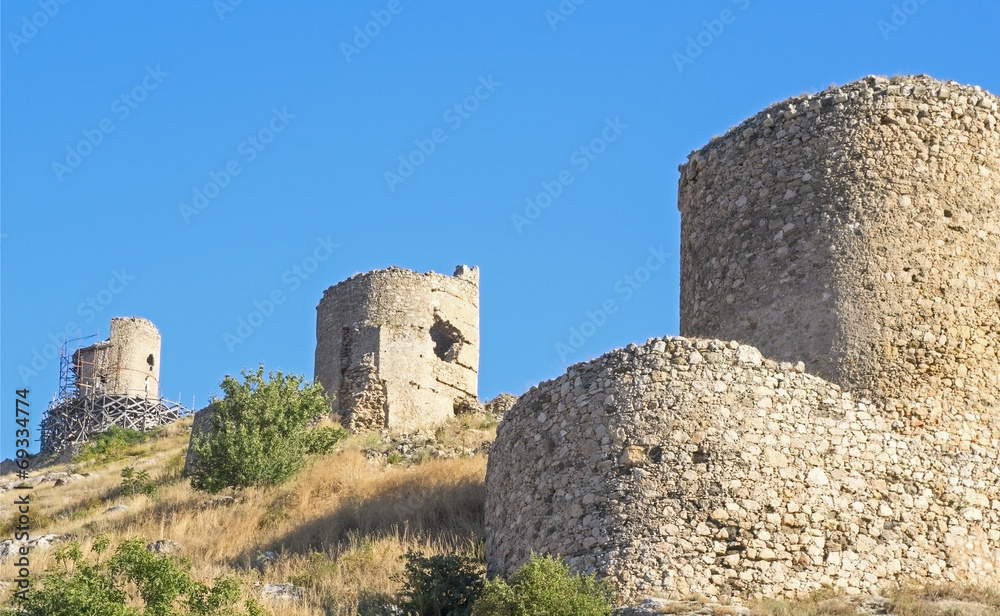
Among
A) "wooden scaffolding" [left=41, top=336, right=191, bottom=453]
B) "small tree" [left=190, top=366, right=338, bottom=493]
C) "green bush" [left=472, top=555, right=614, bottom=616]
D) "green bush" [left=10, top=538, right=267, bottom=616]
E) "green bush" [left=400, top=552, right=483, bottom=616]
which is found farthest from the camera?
"wooden scaffolding" [left=41, top=336, right=191, bottom=453]

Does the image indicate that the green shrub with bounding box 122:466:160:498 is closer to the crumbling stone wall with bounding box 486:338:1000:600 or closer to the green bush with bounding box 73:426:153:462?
the green bush with bounding box 73:426:153:462

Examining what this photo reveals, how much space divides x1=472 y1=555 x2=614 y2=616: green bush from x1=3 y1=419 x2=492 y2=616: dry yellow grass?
237 cm

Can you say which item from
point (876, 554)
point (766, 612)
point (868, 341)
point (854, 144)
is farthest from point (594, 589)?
point (854, 144)

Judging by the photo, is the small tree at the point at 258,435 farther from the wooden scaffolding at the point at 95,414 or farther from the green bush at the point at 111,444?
the wooden scaffolding at the point at 95,414

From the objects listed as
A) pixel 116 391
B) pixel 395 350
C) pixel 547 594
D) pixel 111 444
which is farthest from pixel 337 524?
pixel 116 391

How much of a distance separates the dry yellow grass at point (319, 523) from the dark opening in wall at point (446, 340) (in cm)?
483

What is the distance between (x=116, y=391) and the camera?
42.9 meters

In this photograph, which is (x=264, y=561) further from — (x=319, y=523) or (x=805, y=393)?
(x=805, y=393)

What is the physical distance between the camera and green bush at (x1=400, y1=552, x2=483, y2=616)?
14203 millimetres

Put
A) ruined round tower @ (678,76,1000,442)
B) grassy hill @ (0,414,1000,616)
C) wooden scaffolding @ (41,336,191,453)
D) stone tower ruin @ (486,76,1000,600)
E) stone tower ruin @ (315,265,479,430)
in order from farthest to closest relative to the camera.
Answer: wooden scaffolding @ (41,336,191,453), stone tower ruin @ (315,265,479,430), ruined round tower @ (678,76,1000,442), stone tower ruin @ (486,76,1000,600), grassy hill @ (0,414,1000,616)

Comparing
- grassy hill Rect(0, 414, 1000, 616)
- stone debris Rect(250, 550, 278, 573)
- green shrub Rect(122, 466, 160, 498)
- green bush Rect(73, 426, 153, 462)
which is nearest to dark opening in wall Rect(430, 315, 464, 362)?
grassy hill Rect(0, 414, 1000, 616)

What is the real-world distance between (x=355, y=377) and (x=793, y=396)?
1496 centimetres

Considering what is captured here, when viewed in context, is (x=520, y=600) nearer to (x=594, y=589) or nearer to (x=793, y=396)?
(x=594, y=589)

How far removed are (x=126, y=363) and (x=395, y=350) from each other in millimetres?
17718
